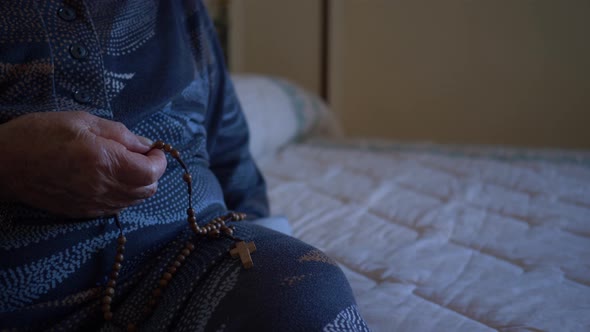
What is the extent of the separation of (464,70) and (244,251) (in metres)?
1.92

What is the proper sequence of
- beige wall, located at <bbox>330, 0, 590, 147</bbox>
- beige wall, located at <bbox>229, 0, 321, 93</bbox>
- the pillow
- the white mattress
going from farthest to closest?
beige wall, located at <bbox>229, 0, 321, 93</bbox>, beige wall, located at <bbox>330, 0, 590, 147</bbox>, the pillow, the white mattress

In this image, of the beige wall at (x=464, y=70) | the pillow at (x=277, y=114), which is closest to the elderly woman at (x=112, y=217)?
the pillow at (x=277, y=114)

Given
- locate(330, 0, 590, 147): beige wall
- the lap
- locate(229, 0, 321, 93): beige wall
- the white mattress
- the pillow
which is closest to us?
the lap

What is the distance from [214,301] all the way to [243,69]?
7.19 feet

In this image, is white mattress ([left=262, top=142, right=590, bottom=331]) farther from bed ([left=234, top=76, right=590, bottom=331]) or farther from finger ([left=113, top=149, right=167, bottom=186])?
finger ([left=113, top=149, right=167, bottom=186])

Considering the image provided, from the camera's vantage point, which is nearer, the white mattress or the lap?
the lap

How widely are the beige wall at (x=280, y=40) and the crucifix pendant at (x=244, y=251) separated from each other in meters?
1.99

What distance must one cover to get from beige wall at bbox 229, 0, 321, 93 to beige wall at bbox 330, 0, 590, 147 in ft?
0.41

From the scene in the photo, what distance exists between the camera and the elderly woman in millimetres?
430

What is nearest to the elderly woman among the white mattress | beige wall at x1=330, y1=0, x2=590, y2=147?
the white mattress

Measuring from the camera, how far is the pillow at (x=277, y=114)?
1447mm

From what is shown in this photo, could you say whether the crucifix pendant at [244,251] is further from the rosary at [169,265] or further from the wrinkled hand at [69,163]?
the wrinkled hand at [69,163]

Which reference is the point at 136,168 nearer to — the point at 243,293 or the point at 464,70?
the point at 243,293

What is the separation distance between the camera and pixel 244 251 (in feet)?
1.57
